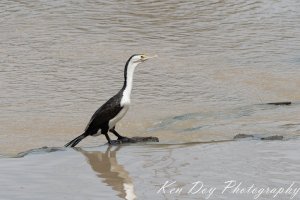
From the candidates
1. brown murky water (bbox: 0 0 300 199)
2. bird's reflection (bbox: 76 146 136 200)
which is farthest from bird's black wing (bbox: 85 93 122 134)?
brown murky water (bbox: 0 0 300 199)

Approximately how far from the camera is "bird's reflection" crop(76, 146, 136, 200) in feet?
21.6

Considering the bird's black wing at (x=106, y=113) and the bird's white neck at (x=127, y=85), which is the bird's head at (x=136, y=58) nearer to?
the bird's white neck at (x=127, y=85)

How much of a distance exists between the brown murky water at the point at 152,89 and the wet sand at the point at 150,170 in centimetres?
1

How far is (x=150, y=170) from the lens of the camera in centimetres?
723

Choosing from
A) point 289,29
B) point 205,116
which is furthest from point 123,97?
point 289,29

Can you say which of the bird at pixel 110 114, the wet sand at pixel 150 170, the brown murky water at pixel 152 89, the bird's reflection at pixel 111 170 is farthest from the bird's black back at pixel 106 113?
the brown murky water at pixel 152 89

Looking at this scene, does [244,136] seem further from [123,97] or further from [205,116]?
[205,116]

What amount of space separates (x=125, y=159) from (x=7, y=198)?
5.75 ft

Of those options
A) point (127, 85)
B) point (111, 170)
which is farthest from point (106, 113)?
point (111, 170)

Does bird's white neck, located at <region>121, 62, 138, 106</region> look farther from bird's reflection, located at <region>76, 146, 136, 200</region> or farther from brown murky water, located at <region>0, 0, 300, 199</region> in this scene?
brown murky water, located at <region>0, 0, 300, 199</region>

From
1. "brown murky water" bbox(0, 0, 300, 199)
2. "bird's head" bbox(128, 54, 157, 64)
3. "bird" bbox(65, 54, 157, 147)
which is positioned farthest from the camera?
"bird's head" bbox(128, 54, 157, 64)

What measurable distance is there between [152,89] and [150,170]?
737cm

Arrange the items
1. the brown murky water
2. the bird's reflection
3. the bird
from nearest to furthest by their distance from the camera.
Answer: the bird's reflection, the brown murky water, the bird

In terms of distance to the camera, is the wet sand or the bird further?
the bird
